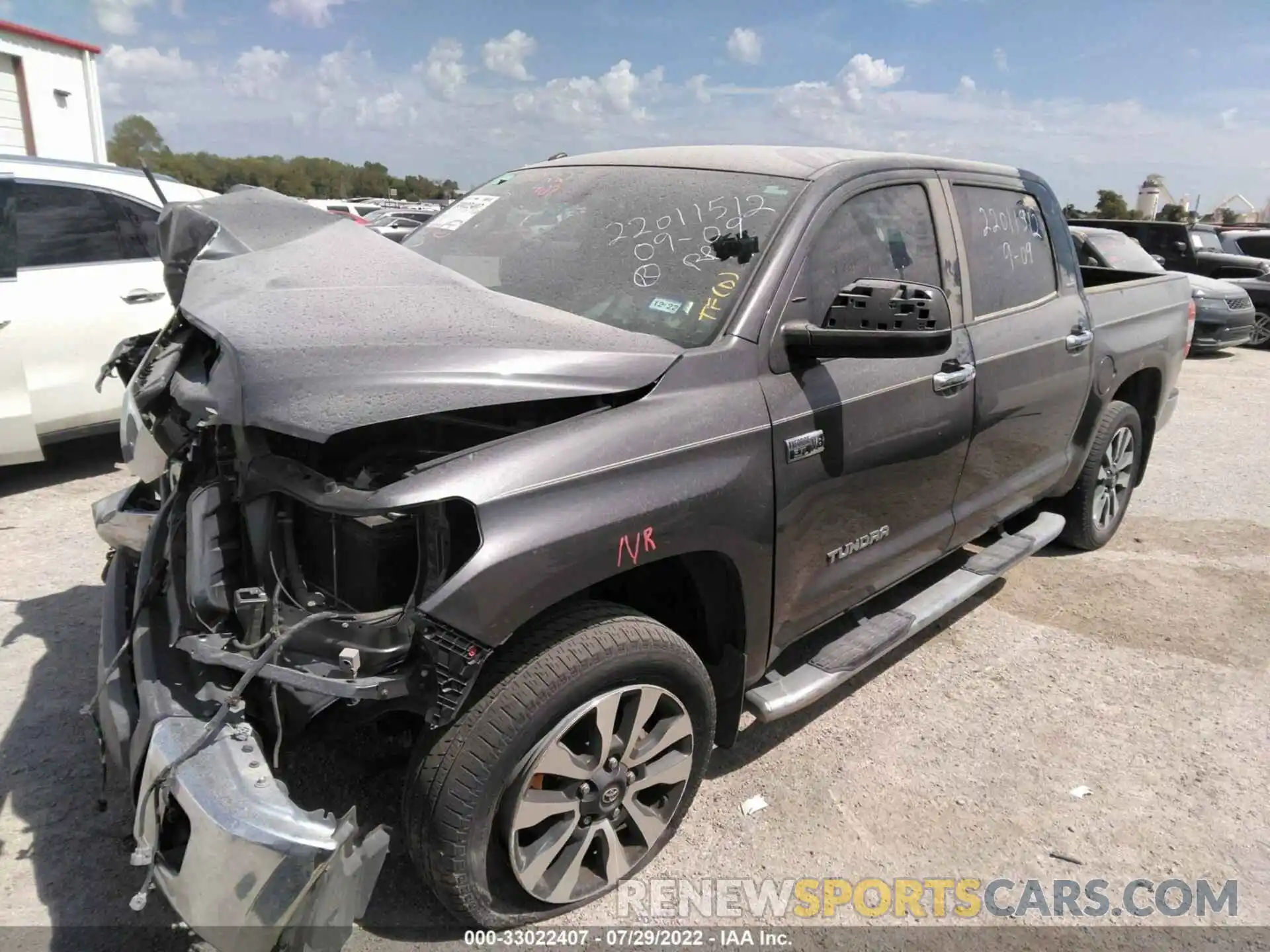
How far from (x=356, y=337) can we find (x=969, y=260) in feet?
8.13

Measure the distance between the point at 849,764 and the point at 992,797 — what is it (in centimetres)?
47

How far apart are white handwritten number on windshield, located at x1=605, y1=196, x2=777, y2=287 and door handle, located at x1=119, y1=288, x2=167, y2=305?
364 centimetres

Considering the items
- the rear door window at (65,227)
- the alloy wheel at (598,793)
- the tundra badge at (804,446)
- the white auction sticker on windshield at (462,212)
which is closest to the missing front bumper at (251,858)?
the alloy wheel at (598,793)

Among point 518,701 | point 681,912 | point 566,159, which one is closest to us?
point 518,701

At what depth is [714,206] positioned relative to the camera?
2.96 m

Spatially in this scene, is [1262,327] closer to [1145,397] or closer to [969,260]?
[1145,397]

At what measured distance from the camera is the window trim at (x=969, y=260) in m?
3.52

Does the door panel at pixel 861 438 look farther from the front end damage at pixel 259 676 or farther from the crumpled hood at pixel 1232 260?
the crumpled hood at pixel 1232 260

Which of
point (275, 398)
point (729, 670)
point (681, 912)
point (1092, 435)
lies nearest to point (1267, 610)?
point (1092, 435)

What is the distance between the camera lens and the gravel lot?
8.71ft

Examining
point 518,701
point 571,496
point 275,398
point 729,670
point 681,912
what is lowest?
point 681,912

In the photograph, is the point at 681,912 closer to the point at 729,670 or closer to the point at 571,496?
the point at 729,670

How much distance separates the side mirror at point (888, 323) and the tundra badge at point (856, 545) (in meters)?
0.68

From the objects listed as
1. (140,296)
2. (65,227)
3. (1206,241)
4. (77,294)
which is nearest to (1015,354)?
(140,296)
